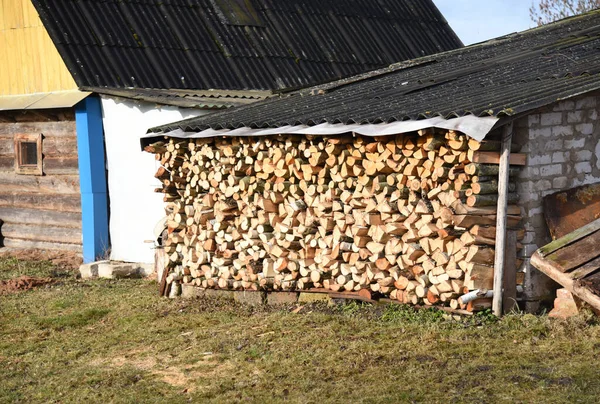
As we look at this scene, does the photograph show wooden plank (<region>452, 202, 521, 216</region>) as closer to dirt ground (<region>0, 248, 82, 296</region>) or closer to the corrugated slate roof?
dirt ground (<region>0, 248, 82, 296</region>)

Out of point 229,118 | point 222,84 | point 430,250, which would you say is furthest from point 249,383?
point 222,84

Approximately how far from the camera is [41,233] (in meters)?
16.0

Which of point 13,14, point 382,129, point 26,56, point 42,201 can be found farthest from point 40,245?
point 382,129

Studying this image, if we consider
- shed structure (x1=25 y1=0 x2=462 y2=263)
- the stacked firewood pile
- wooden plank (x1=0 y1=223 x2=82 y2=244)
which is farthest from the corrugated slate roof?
the stacked firewood pile

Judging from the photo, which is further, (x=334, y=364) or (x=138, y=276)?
(x=138, y=276)

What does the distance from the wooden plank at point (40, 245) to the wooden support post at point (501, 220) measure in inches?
338

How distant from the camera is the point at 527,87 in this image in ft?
28.6

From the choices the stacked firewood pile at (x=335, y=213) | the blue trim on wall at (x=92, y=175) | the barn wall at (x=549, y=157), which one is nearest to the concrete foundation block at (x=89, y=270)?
the blue trim on wall at (x=92, y=175)

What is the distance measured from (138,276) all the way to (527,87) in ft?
22.5

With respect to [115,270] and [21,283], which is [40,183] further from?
[21,283]

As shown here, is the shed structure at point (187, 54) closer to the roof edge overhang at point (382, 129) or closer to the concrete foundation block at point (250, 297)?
the roof edge overhang at point (382, 129)

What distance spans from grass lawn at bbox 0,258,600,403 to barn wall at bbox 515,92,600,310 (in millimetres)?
754

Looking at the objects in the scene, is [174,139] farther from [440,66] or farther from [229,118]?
[440,66]

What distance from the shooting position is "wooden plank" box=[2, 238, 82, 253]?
50.3 ft
